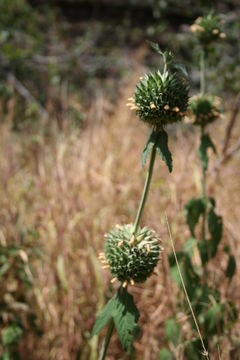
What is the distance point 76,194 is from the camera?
8.67ft

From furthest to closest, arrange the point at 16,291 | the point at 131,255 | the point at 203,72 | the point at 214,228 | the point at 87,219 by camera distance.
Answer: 1. the point at 87,219
2. the point at 16,291
3. the point at 203,72
4. the point at 214,228
5. the point at 131,255

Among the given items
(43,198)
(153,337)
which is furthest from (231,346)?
(43,198)

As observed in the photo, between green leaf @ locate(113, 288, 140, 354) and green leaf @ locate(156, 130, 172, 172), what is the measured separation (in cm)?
38

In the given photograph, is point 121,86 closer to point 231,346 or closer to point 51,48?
point 51,48

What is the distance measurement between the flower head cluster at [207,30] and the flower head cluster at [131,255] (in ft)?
2.62

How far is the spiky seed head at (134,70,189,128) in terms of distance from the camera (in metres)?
1.08

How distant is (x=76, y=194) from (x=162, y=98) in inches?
64.1

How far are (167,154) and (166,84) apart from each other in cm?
18

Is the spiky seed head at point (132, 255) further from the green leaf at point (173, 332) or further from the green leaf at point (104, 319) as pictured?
the green leaf at point (173, 332)

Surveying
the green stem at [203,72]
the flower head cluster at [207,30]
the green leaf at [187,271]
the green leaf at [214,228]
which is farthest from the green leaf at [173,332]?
the flower head cluster at [207,30]

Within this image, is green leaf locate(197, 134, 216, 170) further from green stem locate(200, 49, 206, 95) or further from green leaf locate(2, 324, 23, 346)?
green leaf locate(2, 324, 23, 346)

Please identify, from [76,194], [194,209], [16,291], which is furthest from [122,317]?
[76,194]

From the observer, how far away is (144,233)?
1.19 m

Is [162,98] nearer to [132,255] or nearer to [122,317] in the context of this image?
[132,255]
